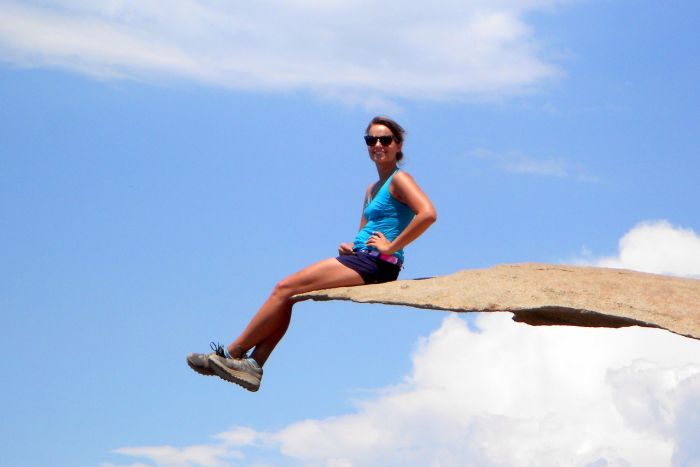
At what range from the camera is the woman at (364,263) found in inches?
345

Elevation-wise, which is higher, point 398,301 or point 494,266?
point 494,266

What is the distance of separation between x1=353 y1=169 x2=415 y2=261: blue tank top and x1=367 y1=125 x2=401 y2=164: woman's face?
148mm

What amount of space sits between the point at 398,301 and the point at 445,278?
0.69m

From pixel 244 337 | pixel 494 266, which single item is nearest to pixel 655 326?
pixel 494 266

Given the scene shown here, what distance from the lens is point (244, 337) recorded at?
895cm

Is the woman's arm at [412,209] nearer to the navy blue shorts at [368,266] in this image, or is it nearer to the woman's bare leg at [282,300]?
the navy blue shorts at [368,266]

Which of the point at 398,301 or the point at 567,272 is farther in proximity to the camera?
the point at 567,272

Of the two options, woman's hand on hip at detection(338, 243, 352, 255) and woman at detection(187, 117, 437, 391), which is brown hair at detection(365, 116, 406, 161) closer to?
woman at detection(187, 117, 437, 391)

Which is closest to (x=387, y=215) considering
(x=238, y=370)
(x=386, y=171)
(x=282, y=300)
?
(x=386, y=171)

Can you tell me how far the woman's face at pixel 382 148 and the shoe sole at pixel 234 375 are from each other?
76.3 inches

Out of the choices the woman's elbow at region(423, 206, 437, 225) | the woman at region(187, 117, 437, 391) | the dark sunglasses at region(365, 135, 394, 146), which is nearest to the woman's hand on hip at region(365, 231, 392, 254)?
the woman at region(187, 117, 437, 391)

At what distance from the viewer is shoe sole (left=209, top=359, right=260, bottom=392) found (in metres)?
8.74

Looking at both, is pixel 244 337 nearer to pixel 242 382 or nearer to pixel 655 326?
pixel 242 382

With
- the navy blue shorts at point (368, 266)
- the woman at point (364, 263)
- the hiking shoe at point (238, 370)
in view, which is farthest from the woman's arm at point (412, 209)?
the hiking shoe at point (238, 370)
